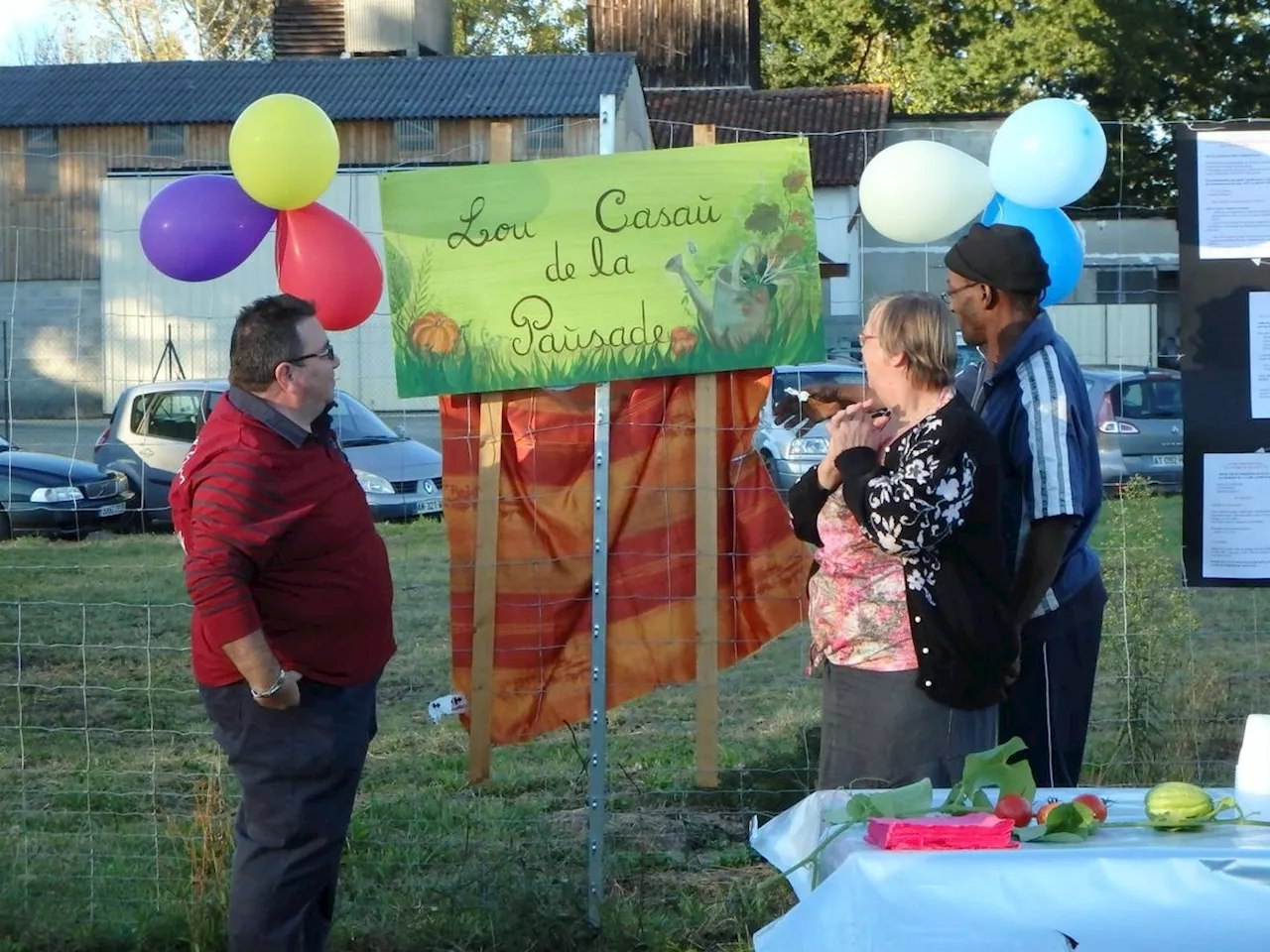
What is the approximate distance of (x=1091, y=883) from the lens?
2246mm

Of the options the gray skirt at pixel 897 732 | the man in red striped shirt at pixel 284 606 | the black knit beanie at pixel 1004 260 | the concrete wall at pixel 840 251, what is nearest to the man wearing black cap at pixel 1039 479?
the black knit beanie at pixel 1004 260

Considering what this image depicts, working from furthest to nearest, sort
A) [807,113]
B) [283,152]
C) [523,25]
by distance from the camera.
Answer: [523,25], [807,113], [283,152]

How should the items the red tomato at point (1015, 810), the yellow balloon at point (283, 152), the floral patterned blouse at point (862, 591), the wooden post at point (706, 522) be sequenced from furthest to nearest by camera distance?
the wooden post at point (706, 522), the yellow balloon at point (283, 152), the floral patterned blouse at point (862, 591), the red tomato at point (1015, 810)

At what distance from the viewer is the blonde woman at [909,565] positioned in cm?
327

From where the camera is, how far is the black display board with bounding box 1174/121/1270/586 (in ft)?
14.4

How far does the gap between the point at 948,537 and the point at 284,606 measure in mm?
1474

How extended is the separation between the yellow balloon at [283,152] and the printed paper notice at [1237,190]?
2.40 meters

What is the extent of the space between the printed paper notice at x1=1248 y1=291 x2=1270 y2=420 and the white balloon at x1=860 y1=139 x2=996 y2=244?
81 centimetres

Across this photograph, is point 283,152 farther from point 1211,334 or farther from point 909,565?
point 1211,334

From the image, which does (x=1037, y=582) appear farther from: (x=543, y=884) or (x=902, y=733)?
(x=543, y=884)

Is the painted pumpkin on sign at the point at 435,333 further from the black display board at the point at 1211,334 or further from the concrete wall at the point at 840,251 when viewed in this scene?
the concrete wall at the point at 840,251

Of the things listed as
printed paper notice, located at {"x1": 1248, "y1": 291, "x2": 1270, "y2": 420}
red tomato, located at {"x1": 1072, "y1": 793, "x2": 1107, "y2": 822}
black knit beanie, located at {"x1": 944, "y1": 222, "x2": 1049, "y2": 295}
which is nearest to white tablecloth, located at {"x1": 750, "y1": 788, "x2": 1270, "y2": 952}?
red tomato, located at {"x1": 1072, "y1": 793, "x2": 1107, "y2": 822}

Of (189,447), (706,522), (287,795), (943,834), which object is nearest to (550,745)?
(706,522)

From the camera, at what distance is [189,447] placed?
32.3ft
